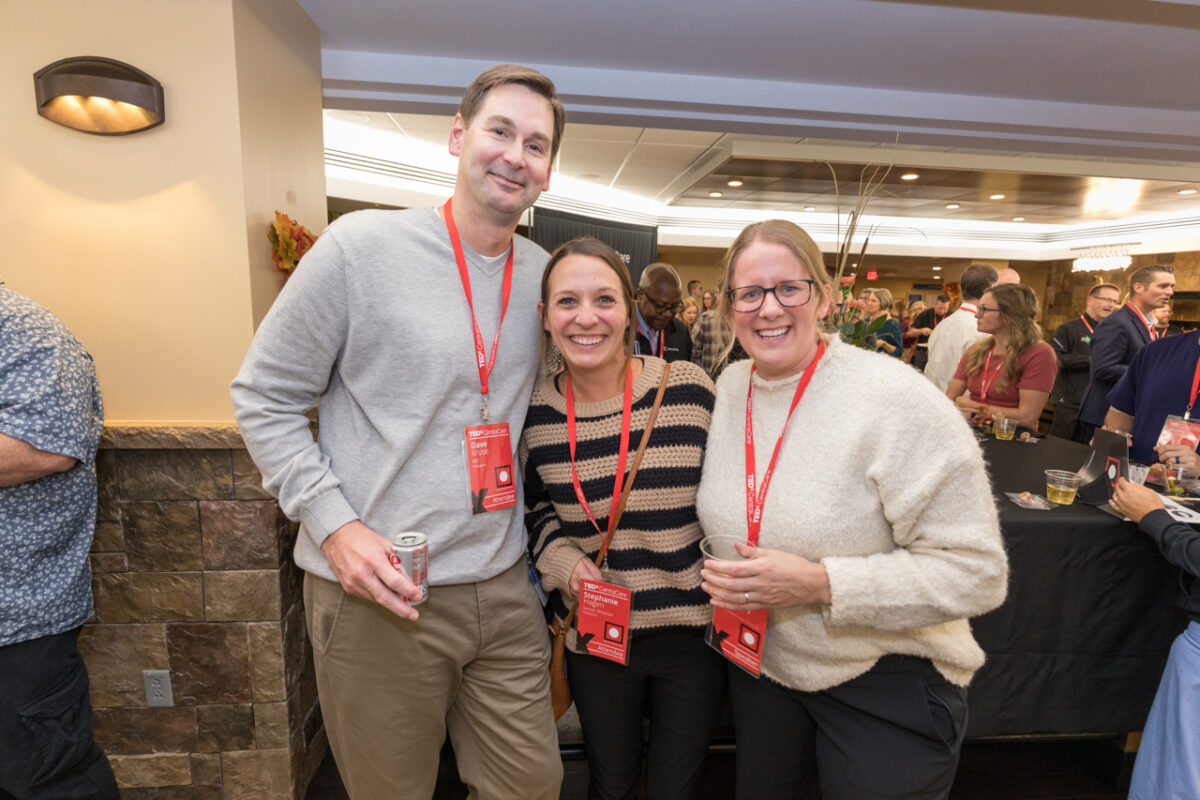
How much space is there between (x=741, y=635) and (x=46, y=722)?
5.58 feet

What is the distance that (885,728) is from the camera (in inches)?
46.9

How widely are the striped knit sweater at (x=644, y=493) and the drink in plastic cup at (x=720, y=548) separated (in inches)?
5.9

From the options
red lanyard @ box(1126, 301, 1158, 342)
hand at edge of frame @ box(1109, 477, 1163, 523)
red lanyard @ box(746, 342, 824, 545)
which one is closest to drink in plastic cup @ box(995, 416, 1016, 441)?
hand at edge of frame @ box(1109, 477, 1163, 523)

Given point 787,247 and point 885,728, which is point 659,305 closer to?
point 787,247

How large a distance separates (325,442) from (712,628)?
943 millimetres

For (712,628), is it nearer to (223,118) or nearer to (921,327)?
(223,118)

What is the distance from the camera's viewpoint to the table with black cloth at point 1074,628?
1953 mm

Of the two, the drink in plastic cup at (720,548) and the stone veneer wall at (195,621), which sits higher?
the drink in plastic cup at (720,548)

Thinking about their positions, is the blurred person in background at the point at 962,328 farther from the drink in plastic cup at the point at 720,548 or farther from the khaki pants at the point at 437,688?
the khaki pants at the point at 437,688

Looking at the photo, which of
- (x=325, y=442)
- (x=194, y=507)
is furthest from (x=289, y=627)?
(x=325, y=442)

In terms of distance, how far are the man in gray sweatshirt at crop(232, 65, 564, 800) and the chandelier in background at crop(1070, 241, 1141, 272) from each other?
12825mm

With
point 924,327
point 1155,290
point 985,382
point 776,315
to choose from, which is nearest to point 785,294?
point 776,315

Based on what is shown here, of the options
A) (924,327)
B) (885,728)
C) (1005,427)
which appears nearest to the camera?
(885,728)

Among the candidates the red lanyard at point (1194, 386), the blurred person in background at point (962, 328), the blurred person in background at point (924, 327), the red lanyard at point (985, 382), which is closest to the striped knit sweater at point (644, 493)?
the red lanyard at point (1194, 386)
